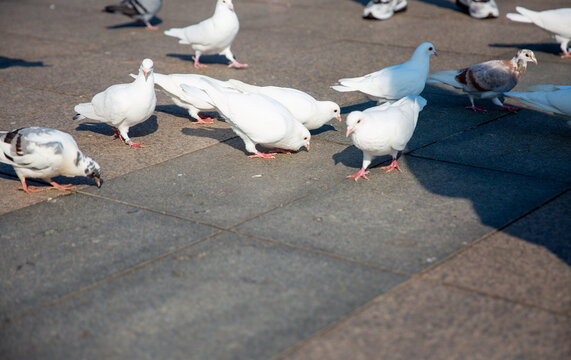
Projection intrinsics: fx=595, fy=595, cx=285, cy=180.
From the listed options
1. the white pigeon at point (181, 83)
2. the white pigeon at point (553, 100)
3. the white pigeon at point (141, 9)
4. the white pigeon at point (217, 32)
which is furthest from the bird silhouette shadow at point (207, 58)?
the white pigeon at point (553, 100)

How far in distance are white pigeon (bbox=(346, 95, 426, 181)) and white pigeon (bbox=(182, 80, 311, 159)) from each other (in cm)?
70

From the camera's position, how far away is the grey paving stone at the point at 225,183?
4.88 m

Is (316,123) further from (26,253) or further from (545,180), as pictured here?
(26,253)

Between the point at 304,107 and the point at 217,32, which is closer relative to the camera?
the point at 304,107

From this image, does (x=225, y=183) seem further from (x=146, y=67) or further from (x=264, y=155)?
(x=146, y=67)

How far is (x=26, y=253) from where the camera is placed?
425 centimetres

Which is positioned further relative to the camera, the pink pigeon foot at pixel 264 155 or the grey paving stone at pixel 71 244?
the pink pigeon foot at pixel 264 155

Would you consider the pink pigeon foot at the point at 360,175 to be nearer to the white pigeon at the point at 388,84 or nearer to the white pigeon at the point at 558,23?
the white pigeon at the point at 388,84

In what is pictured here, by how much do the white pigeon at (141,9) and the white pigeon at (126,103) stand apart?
5.59 metres

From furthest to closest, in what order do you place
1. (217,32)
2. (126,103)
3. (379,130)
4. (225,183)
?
(217,32) < (126,103) < (225,183) < (379,130)

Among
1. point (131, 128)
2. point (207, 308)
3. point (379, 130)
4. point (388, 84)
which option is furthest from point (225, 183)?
point (388, 84)

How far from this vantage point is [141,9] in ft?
36.9

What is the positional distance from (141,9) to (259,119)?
6775 mm

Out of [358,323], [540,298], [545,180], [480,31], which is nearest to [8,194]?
[358,323]
